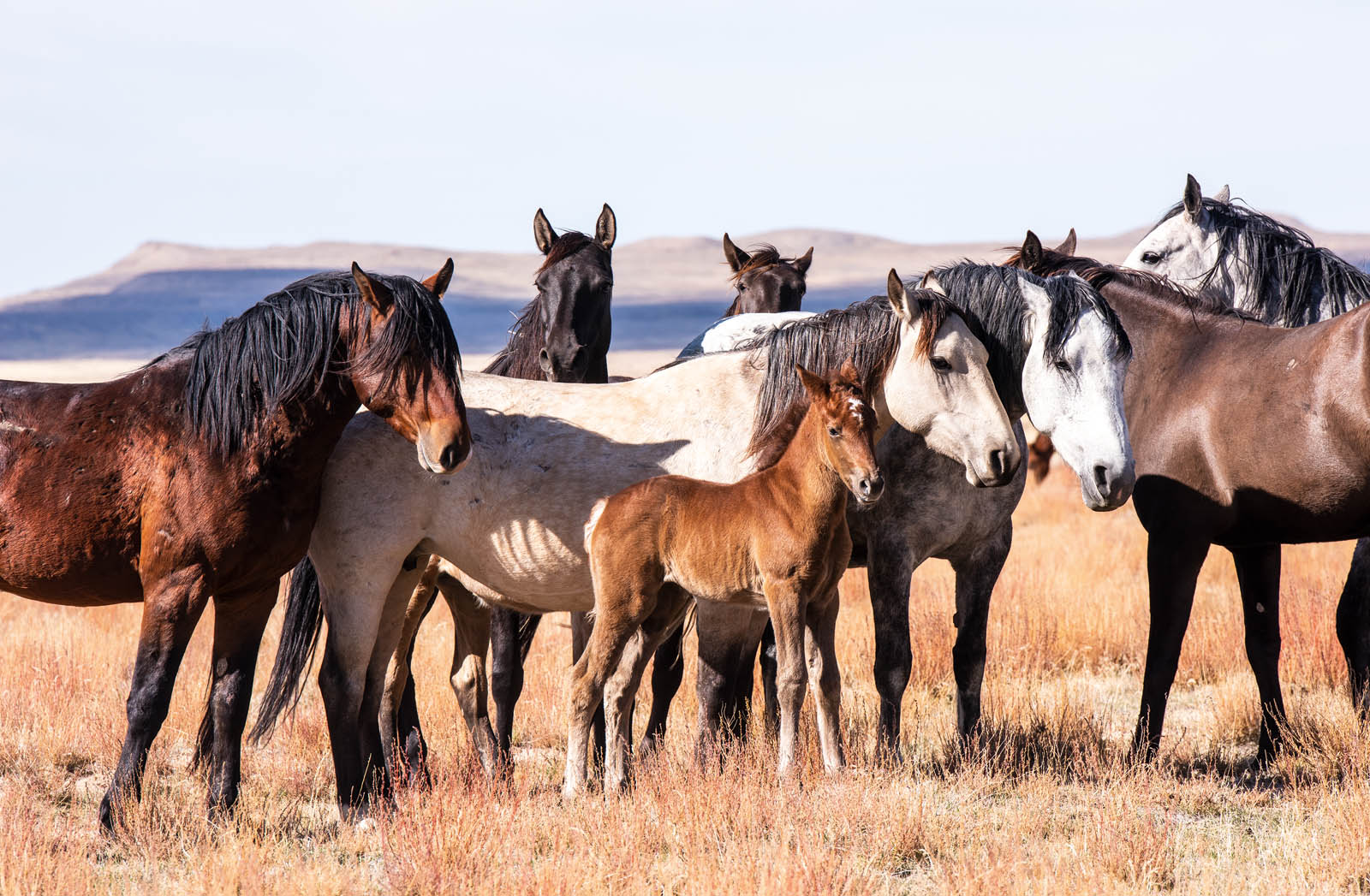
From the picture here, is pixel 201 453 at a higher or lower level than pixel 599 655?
higher

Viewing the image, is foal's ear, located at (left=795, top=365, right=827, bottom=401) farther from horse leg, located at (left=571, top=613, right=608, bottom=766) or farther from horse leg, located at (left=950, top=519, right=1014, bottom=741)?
horse leg, located at (left=571, top=613, right=608, bottom=766)

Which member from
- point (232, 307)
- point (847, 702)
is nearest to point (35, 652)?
point (847, 702)

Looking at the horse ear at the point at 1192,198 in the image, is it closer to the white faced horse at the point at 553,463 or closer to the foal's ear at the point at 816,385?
the white faced horse at the point at 553,463

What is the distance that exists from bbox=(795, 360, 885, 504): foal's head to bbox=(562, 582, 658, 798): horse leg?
90cm

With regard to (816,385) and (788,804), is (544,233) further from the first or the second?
(788,804)

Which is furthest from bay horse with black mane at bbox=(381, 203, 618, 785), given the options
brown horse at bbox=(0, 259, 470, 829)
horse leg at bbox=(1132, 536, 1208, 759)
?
horse leg at bbox=(1132, 536, 1208, 759)

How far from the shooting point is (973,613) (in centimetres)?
571

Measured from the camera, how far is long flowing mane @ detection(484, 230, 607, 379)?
7.51 m

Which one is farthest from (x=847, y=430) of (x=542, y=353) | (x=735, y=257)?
(x=735, y=257)

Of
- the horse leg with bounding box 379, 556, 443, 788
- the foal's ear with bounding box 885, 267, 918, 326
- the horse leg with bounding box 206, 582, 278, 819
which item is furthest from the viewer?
the horse leg with bounding box 379, 556, 443, 788

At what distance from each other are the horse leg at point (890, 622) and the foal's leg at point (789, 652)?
0.67 metres

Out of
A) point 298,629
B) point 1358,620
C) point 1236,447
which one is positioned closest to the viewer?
point 1236,447

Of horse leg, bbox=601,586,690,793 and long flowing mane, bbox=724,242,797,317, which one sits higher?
long flowing mane, bbox=724,242,797,317

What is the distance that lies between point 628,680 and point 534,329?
9.59 ft
